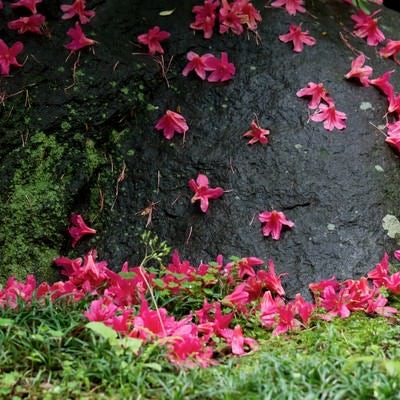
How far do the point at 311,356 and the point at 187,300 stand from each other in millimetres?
859

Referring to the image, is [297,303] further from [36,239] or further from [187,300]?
[36,239]

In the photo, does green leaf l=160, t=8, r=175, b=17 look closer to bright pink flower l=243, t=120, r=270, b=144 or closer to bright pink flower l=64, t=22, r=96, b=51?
bright pink flower l=64, t=22, r=96, b=51

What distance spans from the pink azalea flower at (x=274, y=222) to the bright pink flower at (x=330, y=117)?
719mm

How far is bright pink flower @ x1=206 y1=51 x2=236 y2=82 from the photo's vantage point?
444 centimetres

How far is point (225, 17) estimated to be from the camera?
462 cm

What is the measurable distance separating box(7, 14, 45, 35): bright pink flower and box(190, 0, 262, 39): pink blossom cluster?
1028 millimetres

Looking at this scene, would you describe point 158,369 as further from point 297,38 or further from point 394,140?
point 297,38

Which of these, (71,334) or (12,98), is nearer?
(71,334)

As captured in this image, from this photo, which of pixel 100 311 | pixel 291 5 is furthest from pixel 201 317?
pixel 291 5

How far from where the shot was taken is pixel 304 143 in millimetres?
4270

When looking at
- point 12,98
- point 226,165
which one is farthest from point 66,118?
point 226,165

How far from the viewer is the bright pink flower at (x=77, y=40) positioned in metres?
4.46

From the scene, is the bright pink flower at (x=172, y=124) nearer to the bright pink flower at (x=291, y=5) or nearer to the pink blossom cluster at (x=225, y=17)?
the pink blossom cluster at (x=225, y=17)

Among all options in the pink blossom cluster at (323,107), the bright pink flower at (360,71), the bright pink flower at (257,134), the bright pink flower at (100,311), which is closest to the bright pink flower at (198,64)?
the bright pink flower at (257,134)
